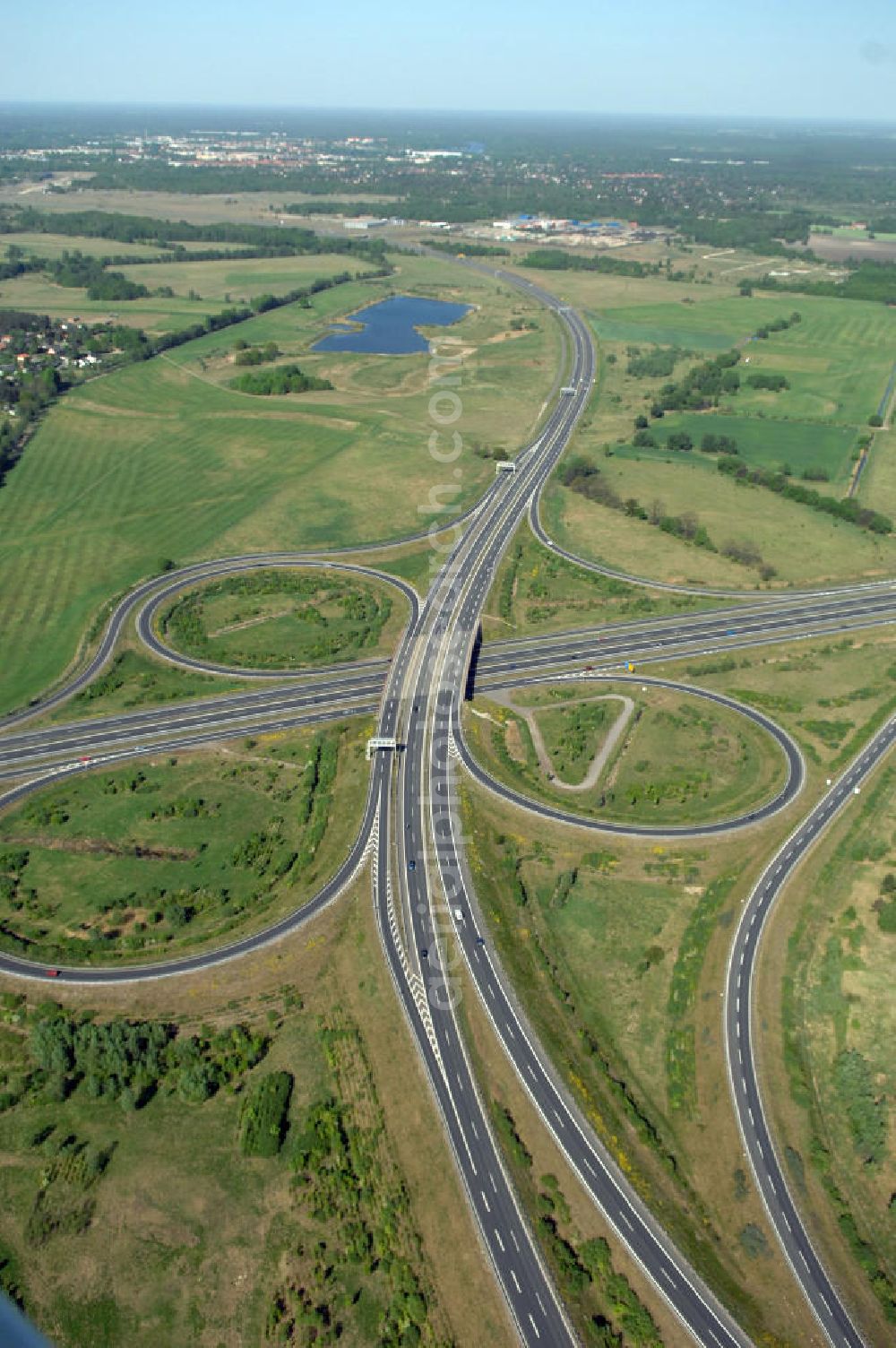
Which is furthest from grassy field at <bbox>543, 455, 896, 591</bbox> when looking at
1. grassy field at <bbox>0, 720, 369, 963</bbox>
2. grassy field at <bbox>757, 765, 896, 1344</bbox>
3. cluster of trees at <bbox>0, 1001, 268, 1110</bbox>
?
cluster of trees at <bbox>0, 1001, 268, 1110</bbox>

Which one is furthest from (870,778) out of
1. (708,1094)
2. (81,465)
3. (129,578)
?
(81,465)

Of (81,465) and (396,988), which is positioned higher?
(81,465)

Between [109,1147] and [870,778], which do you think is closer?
[109,1147]

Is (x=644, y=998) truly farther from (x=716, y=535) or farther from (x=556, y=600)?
(x=716, y=535)

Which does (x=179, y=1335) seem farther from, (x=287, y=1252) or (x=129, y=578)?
(x=129, y=578)

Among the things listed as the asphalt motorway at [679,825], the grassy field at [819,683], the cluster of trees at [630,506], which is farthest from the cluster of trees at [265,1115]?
the cluster of trees at [630,506]

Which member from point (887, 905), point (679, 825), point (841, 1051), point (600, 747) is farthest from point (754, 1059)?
point (600, 747)

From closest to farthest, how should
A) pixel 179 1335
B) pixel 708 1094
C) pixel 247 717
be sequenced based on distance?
1. pixel 179 1335
2. pixel 708 1094
3. pixel 247 717
